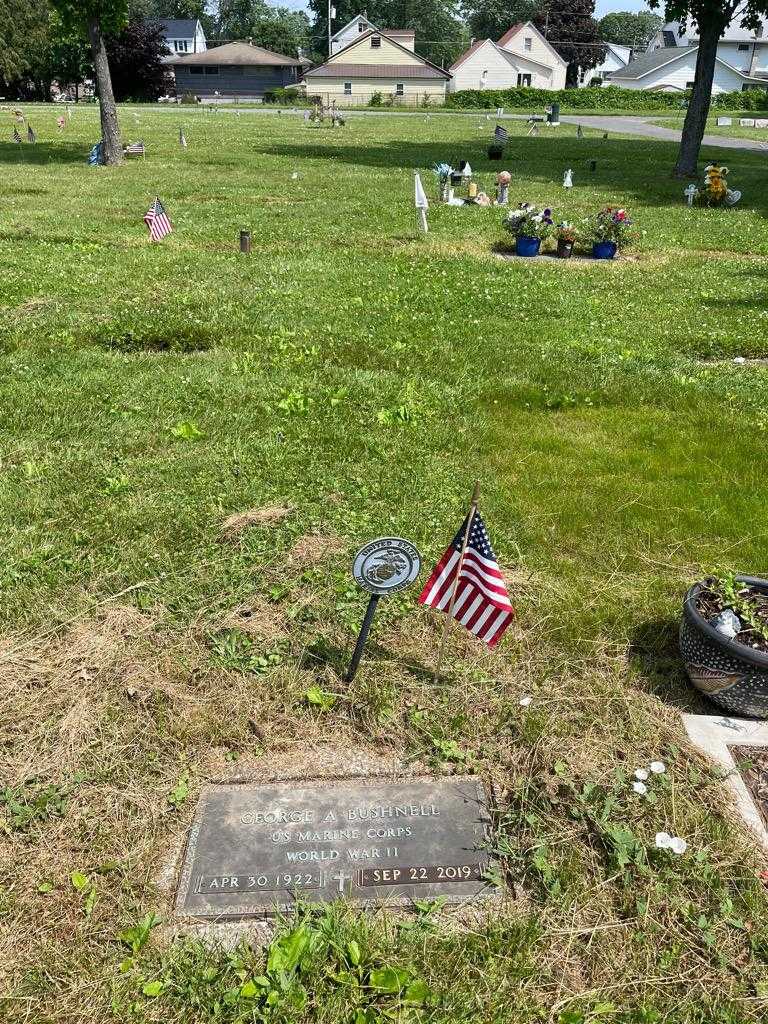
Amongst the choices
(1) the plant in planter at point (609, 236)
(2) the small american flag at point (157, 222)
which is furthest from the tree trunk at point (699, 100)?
(2) the small american flag at point (157, 222)

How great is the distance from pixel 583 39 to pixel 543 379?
109m

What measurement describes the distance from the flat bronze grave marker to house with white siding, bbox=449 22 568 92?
81.9 meters

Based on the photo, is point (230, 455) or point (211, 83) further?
point (211, 83)

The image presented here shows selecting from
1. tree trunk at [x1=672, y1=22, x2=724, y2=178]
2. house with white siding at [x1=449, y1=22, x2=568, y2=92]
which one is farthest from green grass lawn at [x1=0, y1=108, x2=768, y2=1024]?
house with white siding at [x1=449, y1=22, x2=568, y2=92]

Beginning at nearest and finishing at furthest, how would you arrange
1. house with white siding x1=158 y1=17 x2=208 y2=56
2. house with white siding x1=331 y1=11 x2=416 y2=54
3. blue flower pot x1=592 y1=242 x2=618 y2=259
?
1. blue flower pot x1=592 y1=242 x2=618 y2=259
2. house with white siding x1=331 y1=11 x2=416 y2=54
3. house with white siding x1=158 y1=17 x2=208 y2=56

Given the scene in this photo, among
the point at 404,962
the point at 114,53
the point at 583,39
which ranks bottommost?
the point at 404,962

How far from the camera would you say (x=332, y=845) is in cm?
309

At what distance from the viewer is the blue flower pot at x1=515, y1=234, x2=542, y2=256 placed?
13.0m

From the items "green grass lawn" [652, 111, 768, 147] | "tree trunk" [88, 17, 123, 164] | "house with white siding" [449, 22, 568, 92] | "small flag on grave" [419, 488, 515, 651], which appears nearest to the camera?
"small flag on grave" [419, 488, 515, 651]

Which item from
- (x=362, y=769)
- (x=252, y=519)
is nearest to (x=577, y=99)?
(x=252, y=519)

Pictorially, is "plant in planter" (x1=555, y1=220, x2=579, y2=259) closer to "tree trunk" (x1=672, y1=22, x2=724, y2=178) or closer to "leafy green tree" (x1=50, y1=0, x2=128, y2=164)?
"tree trunk" (x1=672, y1=22, x2=724, y2=178)

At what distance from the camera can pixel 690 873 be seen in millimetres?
2980

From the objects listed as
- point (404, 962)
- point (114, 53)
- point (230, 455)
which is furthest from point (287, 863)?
point (114, 53)

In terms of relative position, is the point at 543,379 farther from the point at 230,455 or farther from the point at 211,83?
the point at 211,83
